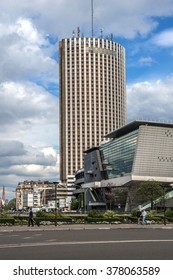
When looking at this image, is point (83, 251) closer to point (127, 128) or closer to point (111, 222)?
point (111, 222)

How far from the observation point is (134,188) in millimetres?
141875

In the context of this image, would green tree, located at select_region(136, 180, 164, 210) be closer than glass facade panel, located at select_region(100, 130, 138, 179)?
Yes

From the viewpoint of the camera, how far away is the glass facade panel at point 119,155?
145 metres

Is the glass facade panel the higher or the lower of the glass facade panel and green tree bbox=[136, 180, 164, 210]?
the higher

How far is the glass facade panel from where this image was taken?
145000 millimetres

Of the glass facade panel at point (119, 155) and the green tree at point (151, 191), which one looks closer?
the green tree at point (151, 191)

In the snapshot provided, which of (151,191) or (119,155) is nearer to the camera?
(151,191)

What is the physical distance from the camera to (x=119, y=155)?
154 meters

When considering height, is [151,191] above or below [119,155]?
below

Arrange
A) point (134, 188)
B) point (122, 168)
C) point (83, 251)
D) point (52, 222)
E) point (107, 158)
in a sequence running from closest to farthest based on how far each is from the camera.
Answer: point (83, 251) → point (52, 222) → point (134, 188) → point (122, 168) → point (107, 158)

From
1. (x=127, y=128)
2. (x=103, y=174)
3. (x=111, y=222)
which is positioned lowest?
(x=111, y=222)

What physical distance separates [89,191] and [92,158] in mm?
13913

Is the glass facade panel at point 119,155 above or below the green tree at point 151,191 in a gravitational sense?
above
